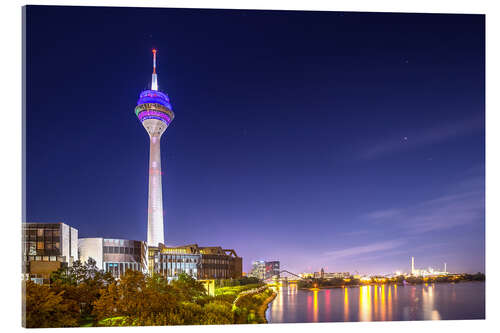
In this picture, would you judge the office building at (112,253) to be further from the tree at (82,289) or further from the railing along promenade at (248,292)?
the tree at (82,289)

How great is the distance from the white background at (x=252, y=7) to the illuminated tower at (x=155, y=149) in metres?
20.2

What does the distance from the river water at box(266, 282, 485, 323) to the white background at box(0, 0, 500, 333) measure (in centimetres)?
63

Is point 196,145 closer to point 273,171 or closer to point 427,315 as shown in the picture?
point 273,171

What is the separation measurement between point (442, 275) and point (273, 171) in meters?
5.75

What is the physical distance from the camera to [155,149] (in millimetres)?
29797

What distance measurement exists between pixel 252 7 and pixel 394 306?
8963 mm

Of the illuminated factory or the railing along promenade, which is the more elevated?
the illuminated factory

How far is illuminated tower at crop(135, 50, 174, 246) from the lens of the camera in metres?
28.2

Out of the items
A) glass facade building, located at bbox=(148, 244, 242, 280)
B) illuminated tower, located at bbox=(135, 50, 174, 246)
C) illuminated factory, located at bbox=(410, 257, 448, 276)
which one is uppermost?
illuminated tower, located at bbox=(135, 50, 174, 246)

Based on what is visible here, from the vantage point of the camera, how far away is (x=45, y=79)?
10.5 m

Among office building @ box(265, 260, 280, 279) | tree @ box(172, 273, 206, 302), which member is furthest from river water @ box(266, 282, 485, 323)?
tree @ box(172, 273, 206, 302)

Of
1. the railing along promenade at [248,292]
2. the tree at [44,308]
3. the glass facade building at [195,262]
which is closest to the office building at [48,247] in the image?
the tree at [44,308]

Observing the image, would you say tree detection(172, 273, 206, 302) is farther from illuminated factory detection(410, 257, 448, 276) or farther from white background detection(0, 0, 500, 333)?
illuminated factory detection(410, 257, 448, 276)

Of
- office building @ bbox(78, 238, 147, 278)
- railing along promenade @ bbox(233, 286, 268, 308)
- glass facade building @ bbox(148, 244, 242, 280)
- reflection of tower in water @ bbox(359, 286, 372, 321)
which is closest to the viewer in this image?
reflection of tower in water @ bbox(359, 286, 372, 321)
